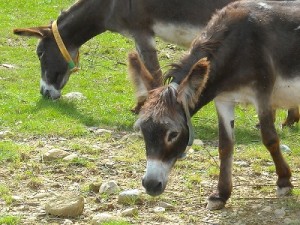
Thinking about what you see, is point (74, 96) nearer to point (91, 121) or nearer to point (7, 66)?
point (91, 121)

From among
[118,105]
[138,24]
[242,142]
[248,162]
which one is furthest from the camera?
[118,105]

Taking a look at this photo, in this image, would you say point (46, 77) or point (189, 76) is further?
point (46, 77)

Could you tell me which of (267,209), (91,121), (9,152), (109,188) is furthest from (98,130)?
(267,209)

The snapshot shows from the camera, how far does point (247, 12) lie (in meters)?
7.43

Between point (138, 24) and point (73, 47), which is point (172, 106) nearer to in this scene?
point (138, 24)

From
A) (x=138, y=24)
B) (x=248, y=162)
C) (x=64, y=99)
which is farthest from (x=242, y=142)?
(x=64, y=99)

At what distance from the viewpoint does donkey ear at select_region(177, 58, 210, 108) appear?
639 cm

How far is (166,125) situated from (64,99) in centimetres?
544

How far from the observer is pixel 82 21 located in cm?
1144

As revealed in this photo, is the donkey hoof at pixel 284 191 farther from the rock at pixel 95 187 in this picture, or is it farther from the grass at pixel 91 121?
the rock at pixel 95 187

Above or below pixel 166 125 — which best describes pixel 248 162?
below

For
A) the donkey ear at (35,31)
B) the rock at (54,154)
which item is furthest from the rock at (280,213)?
the donkey ear at (35,31)

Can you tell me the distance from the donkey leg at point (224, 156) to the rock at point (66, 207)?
1242 millimetres

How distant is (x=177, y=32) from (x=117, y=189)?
11.5 ft
